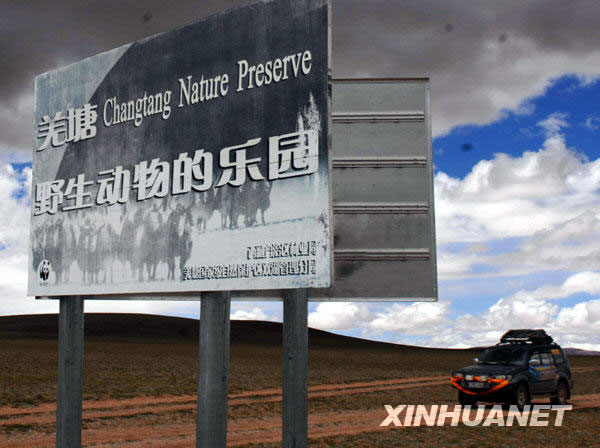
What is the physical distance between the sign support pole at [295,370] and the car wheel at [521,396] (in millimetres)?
14005

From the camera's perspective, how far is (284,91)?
7.84m

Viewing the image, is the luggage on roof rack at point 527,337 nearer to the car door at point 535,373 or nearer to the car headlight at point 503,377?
the car door at point 535,373

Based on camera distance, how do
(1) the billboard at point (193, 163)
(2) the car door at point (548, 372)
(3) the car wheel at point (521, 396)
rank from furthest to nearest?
(2) the car door at point (548, 372)
(3) the car wheel at point (521, 396)
(1) the billboard at point (193, 163)

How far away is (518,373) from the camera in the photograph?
20.7m

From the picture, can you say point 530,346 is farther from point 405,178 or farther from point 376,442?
point 405,178

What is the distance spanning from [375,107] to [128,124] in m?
3.26

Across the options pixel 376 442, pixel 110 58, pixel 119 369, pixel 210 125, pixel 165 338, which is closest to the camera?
pixel 210 125

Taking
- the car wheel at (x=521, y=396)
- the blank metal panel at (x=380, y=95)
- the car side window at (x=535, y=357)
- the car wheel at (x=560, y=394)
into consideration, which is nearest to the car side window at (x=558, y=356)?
the car wheel at (x=560, y=394)

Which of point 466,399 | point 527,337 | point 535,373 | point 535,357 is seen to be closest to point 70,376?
point 466,399

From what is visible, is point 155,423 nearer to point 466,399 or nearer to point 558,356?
point 466,399

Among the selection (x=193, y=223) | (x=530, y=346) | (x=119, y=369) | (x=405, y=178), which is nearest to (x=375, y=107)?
→ (x=405, y=178)

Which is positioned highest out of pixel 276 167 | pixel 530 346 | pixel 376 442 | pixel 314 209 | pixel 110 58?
pixel 110 58

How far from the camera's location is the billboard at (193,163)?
298 inches

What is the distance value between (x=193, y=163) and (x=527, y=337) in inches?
659
